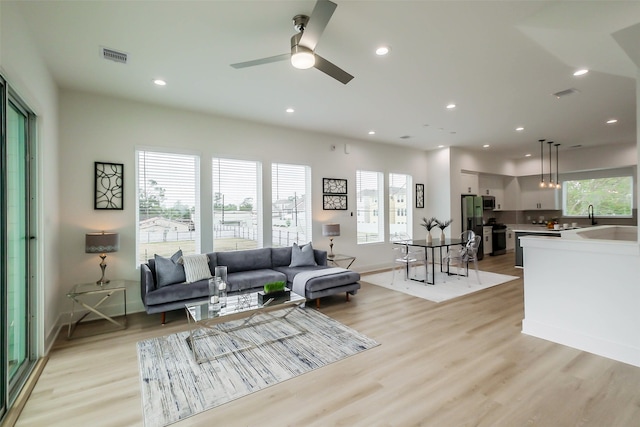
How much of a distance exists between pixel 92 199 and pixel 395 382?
4283mm

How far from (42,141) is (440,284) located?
603 centimetres

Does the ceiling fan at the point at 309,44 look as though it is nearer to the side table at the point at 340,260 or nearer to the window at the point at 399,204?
the side table at the point at 340,260

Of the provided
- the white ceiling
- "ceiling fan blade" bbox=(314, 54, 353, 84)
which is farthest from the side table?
"ceiling fan blade" bbox=(314, 54, 353, 84)

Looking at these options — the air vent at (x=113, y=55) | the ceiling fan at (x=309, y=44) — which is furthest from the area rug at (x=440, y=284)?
the air vent at (x=113, y=55)

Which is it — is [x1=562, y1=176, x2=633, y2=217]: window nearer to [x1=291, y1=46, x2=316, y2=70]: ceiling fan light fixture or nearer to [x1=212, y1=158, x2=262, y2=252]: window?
[x1=212, y1=158, x2=262, y2=252]: window

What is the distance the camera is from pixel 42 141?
291cm

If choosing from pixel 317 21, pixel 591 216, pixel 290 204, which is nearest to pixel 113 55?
pixel 317 21

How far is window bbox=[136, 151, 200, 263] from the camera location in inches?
168

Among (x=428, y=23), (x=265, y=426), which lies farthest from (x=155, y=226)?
(x=428, y=23)

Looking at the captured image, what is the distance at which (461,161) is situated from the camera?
7.60m

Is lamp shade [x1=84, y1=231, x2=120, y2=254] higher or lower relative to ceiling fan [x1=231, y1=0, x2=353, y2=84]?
lower

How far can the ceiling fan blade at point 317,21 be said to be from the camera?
1.82m

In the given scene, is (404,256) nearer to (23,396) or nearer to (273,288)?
(273,288)

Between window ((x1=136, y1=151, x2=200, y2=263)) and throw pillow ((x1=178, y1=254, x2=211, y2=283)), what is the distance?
55cm
